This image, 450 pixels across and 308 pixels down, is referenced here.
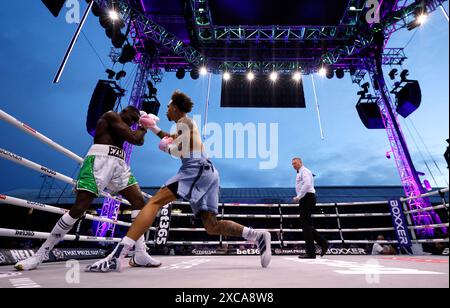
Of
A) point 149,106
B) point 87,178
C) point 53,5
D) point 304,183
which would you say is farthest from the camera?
point 149,106

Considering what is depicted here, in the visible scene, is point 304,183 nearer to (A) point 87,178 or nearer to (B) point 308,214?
(B) point 308,214

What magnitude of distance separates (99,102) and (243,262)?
7.52 m

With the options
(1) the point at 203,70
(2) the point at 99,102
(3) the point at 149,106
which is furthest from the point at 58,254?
(1) the point at 203,70

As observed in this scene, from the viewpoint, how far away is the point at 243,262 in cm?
281

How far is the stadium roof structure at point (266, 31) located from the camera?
7.90m

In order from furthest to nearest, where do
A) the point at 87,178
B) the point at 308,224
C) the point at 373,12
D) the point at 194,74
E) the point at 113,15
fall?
the point at 194,74
the point at 373,12
the point at 113,15
the point at 308,224
the point at 87,178

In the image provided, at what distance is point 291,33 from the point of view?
29.5ft

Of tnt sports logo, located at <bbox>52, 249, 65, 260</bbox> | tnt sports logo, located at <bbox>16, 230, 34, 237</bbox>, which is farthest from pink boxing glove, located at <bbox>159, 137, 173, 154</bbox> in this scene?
tnt sports logo, located at <bbox>52, 249, 65, 260</bbox>

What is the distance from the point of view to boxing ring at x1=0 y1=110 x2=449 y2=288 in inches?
44.5

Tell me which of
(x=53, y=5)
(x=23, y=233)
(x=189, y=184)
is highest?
(x=53, y=5)

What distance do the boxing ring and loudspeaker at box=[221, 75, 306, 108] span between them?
4.72 meters
